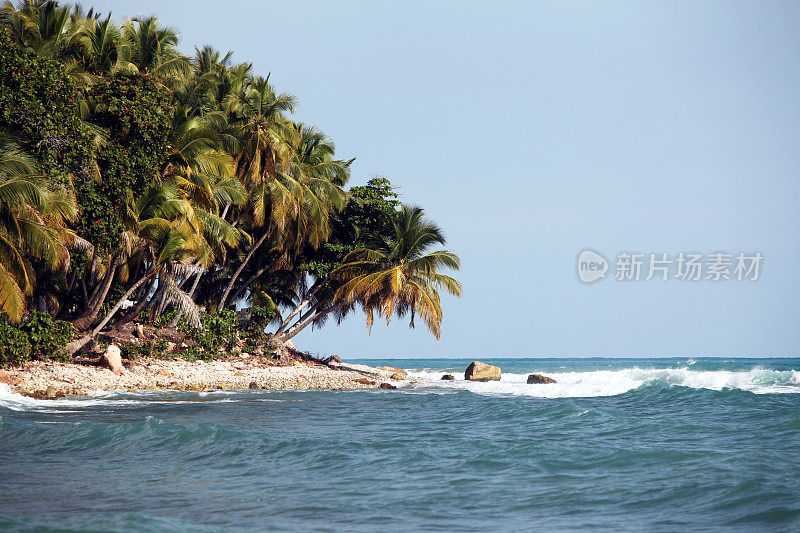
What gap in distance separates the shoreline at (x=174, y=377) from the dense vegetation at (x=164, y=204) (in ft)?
2.47

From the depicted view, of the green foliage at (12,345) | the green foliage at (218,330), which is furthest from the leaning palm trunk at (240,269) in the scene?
the green foliage at (12,345)

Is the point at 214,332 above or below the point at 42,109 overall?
below

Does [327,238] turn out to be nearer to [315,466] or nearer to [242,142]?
[242,142]

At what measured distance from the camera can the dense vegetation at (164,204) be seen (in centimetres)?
1455

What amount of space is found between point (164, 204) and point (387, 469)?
12238 millimetres

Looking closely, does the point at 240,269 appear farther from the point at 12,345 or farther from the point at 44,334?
the point at 12,345

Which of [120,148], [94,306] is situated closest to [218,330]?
[94,306]

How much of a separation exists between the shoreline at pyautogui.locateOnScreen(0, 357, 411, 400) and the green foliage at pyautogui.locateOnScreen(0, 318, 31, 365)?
0.22 meters

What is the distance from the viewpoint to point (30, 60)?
47.8ft

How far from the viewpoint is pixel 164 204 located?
18.0 m

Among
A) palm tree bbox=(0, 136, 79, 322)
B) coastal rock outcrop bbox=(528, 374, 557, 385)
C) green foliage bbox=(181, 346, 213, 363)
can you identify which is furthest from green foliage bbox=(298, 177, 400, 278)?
palm tree bbox=(0, 136, 79, 322)

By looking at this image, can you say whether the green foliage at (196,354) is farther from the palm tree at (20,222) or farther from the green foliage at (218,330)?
the palm tree at (20,222)

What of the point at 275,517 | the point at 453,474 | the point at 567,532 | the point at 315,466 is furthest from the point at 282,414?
the point at 567,532

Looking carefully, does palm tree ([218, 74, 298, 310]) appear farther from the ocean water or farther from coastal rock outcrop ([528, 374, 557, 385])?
coastal rock outcrop ([528, 374, 557, 385])
